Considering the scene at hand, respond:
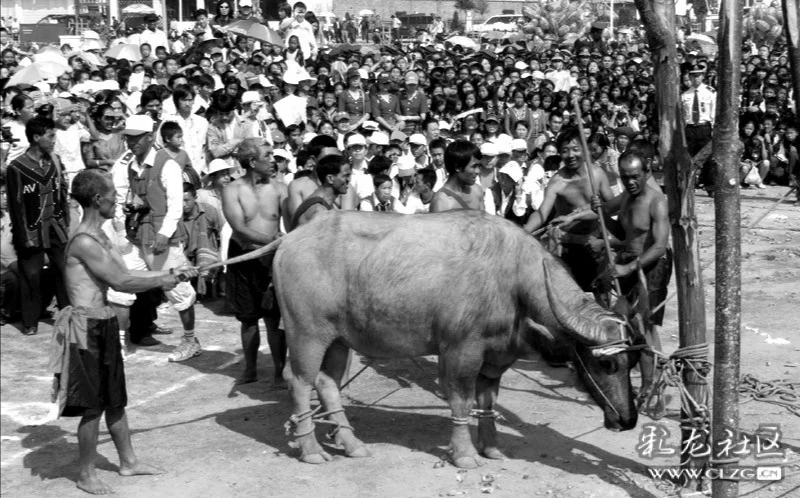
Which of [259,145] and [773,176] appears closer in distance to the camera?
[259,145]

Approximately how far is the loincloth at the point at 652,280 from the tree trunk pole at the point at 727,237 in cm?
206

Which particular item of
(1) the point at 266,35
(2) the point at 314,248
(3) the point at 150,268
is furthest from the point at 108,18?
(2) the point at 314,248

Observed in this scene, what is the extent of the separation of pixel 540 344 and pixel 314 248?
1.73m

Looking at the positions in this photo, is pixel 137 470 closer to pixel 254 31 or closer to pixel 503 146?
pixel 503 146

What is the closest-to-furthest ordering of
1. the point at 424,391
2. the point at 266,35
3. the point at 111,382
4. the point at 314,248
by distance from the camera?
the point at 111,382 → the point at 314,248 → the point at 424,391 → the point at 266,35

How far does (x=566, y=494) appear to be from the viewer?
7.09m

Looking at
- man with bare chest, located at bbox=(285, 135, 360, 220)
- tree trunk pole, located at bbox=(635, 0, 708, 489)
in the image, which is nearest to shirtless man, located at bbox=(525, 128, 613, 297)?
man with bare chest, located at bbox=(285, 135, 360, 220)

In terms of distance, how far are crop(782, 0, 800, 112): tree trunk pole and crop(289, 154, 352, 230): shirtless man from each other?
343cm

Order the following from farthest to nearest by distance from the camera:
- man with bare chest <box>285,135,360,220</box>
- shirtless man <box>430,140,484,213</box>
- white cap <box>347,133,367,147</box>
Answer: white cap <box>347,133,367,147</box> → man with bare chest <box>285,135,360,220</box> → shirtless man <box>430,140,484,213</box>

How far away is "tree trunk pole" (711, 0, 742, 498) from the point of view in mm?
6320

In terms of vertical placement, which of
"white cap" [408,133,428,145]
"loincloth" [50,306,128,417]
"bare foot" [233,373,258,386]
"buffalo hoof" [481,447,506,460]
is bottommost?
"buffalo hoof" [481,447,506,460]

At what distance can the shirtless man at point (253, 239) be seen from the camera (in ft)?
30.9

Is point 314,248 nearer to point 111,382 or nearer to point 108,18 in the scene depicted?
point 111,382

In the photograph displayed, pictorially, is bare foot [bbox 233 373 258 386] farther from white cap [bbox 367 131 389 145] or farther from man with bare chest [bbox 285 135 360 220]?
white cap [bbox 367 131 389 145]
